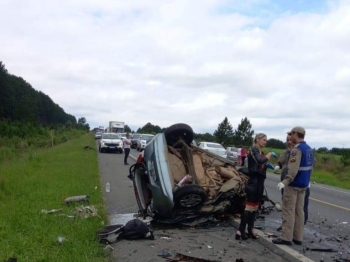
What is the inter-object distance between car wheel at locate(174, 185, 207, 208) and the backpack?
859mm

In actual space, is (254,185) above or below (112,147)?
above

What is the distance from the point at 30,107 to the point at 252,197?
→ 101 meters

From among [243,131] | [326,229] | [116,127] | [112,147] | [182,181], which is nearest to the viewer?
[182,181]

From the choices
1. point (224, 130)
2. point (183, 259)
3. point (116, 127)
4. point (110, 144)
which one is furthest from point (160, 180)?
point (224, 130)

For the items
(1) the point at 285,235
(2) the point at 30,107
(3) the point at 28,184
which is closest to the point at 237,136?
(2) the point at 30,107

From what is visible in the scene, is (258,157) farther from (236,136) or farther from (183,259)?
(236,136)

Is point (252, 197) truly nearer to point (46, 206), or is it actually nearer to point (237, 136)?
point (46, 206)

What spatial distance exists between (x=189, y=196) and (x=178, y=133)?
171 centimetres

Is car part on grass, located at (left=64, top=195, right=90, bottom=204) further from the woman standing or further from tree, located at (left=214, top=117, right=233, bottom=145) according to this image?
tree, located at (left=214, top=117, right=233, bottom=145)

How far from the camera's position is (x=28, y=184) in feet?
40.1

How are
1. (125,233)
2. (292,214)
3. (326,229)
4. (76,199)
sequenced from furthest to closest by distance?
(76,199) < (326,229) < (292,214) < (125,233)

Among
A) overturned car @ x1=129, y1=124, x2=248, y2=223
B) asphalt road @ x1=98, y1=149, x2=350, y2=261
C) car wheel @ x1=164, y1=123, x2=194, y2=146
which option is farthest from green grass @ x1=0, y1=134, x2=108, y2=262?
car wheel @ x1=164, y1=123, x2=194, y2=146

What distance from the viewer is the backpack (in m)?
6.19

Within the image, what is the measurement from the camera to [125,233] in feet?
21.1
